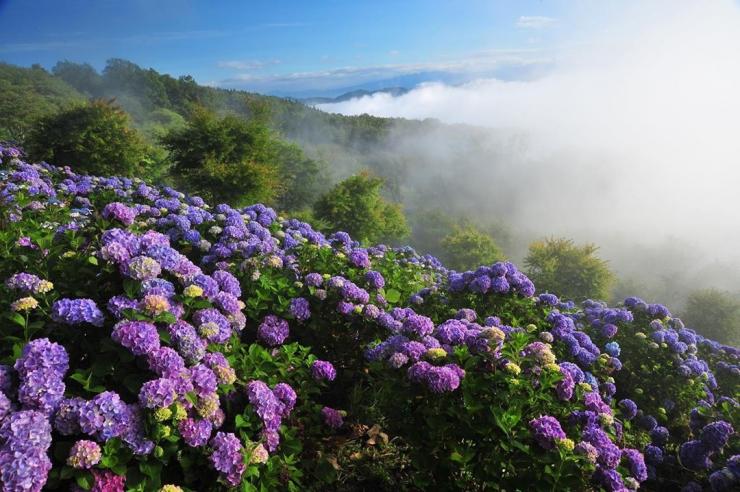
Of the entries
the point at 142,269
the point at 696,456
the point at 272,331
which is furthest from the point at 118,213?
the point at 696,456

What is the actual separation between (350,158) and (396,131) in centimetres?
1559

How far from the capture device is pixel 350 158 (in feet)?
209

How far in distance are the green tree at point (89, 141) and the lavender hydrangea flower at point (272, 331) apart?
10596 millimetres

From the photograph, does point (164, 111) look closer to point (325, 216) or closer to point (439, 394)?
point (325, 216)

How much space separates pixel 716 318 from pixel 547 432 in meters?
27.3

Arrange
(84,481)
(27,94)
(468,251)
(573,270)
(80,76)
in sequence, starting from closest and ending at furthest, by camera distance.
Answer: (84,481) → (573,270) → (468,251) → (27,94) → (80,76)

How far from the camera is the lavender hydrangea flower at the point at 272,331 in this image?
3.37 metres

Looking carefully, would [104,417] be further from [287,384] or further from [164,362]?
[287,384]

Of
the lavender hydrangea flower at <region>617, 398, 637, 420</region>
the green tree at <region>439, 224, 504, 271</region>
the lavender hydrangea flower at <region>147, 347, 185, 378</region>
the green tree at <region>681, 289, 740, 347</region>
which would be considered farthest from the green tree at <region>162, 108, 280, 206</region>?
the green tree at <region>681, 289, 740, 347</region>

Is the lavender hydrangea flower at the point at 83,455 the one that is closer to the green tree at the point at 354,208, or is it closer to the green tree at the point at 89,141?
the green tree at the point at 89,141

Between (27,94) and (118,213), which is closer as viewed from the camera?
(118,213)

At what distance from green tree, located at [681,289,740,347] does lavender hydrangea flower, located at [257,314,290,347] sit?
26.8 meters

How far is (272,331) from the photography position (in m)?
3.40

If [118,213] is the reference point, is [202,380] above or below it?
below
